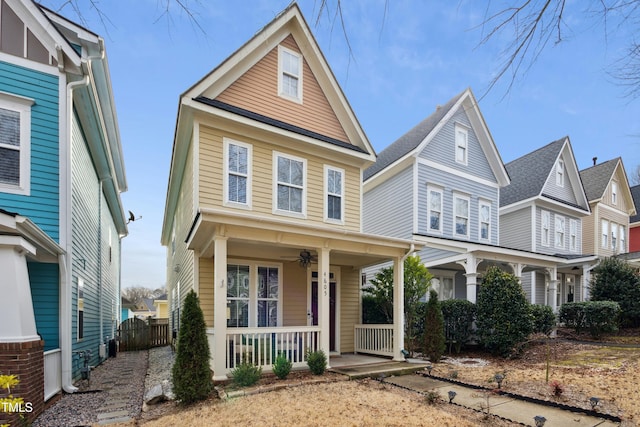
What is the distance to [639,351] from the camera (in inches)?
432

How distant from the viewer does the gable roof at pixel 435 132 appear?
1466cm

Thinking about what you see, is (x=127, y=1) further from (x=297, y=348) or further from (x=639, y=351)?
(x=639, y=351)

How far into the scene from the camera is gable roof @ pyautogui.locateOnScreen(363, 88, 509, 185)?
577 inches

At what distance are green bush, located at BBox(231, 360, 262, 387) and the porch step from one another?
189cm

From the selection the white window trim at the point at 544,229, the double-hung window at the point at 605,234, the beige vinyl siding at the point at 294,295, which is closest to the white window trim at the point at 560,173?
the white window trim at the point at 544,229

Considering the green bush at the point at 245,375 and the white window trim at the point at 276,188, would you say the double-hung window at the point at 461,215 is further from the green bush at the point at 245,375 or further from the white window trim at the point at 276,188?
the green bush at the point at 245,375

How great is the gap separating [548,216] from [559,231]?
1325mm

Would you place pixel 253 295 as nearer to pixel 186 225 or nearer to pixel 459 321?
pixel 186 225

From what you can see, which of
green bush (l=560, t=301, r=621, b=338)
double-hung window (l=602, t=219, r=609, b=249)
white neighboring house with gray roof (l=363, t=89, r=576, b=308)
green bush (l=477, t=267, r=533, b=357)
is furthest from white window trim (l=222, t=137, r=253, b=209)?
double-hung window (l=602, t=219, r=609, b=249)

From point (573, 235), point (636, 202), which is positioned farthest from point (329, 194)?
point (636, 202)

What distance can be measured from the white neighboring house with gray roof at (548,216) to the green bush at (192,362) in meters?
15.9

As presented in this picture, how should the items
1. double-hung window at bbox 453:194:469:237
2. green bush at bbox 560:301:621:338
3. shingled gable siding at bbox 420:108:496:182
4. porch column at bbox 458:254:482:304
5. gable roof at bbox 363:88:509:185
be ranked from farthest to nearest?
1. double-hung window at bbox 453:194:469:237
2. shingled gable siding at bbox 420:108:496:182
3. gable roof at bbox 363:88:509:185
4. green bush at bbox 560:301:621:338
5. porch column at bbox 458:254:482:304

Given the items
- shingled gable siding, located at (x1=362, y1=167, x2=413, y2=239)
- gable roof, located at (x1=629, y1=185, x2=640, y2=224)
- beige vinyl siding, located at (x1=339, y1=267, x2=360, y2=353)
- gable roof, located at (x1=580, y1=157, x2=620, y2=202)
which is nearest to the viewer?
beige vinyl siding, located at (x1=339, y1=267, x2=360, y2=353)

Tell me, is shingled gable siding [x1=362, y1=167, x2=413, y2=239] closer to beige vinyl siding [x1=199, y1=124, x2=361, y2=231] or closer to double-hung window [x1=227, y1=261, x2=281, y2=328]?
beige vinyl siding [x1=199, y1=124, x2=361, y2=231]
